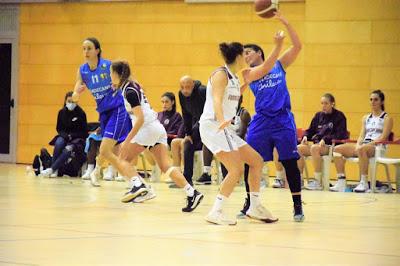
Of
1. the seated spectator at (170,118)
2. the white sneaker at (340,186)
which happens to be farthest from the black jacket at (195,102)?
the white sneaker at (340,186)

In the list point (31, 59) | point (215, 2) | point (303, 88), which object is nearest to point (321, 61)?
point (303, 88)

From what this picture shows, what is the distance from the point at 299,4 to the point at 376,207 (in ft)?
22.5

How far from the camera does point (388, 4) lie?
16.1 m

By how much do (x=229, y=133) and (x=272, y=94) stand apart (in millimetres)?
632

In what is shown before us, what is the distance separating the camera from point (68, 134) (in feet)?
51.4

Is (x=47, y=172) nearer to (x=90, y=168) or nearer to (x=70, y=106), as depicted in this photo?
(x=90, y=168)

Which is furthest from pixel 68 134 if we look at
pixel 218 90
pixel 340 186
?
pixel 218 90

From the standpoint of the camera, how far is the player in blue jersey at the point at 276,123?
8414mm

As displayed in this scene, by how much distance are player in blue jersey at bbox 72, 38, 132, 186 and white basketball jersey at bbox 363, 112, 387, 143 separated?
444 centimetres

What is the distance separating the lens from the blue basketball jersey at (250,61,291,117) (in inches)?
333

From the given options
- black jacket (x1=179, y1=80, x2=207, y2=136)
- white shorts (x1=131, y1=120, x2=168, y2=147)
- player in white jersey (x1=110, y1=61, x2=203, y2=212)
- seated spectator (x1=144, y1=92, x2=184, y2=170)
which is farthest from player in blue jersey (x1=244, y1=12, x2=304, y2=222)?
seated spectator (x1=144, y1=92, x2=184, y2=170)

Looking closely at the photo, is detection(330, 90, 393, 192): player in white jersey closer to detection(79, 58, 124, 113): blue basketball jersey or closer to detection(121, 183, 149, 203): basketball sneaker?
detection(79, 58, 124, 113): blue basketball jersey

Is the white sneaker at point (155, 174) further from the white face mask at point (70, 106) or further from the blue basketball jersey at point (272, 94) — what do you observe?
the blue basketball jersey at point (272, 94)

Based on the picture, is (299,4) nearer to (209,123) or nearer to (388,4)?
(388,4)
